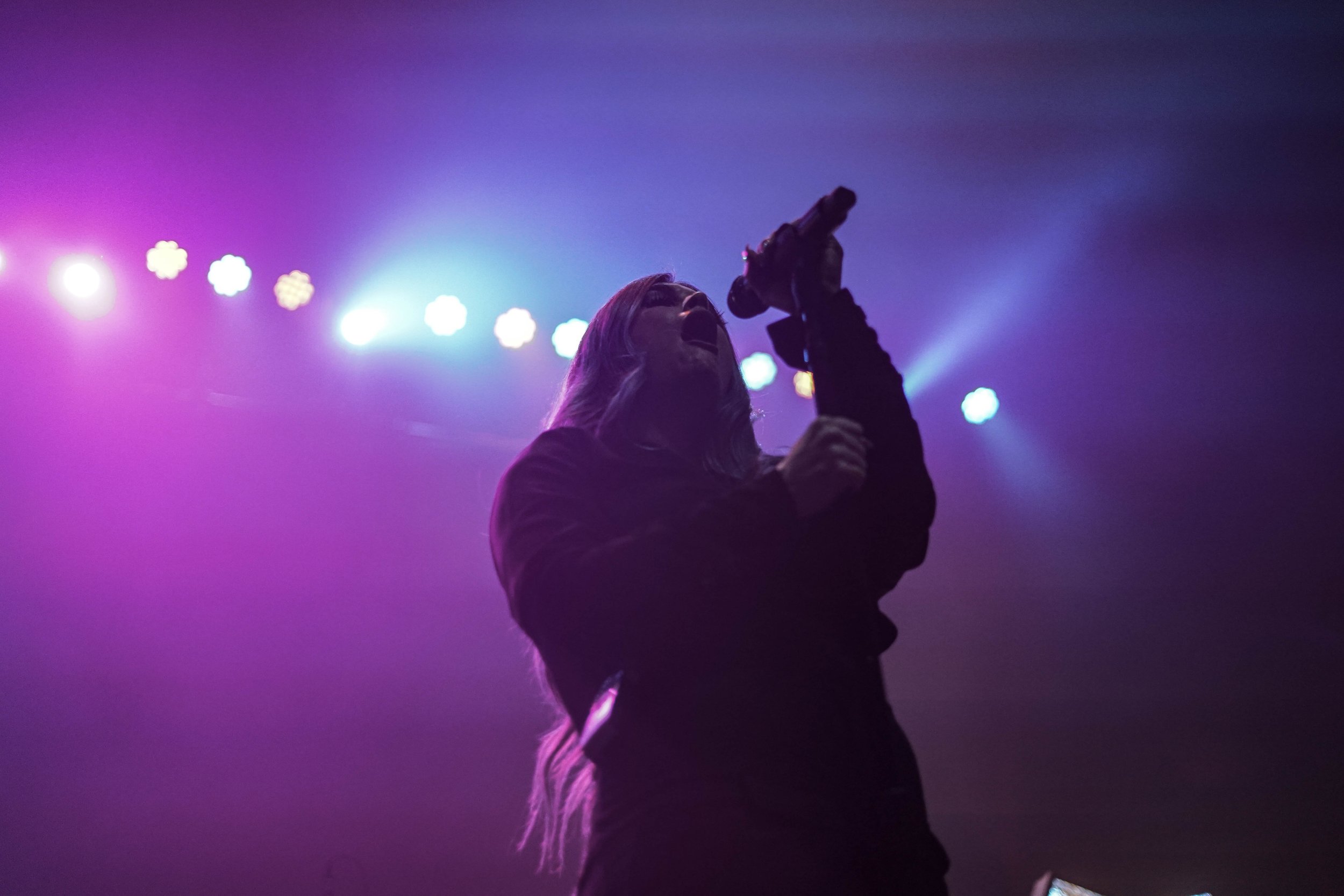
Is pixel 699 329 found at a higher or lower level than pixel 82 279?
lower

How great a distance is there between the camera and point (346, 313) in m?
4.33

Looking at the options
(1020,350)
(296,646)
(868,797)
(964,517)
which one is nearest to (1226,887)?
(964,517)

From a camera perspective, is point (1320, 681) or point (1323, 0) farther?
point (1320, 681)

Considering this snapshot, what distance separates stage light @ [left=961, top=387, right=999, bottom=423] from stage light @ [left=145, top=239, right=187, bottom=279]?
399cm

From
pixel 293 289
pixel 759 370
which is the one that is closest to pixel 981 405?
pixel 759 370

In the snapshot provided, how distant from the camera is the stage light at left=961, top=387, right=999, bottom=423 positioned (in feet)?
14.3

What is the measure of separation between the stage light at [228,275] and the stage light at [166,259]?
5.1 inches

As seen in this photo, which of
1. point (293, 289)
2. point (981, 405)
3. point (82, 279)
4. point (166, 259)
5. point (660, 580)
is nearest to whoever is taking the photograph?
point (660, 580)

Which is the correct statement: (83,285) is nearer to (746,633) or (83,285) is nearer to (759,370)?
(759,370)

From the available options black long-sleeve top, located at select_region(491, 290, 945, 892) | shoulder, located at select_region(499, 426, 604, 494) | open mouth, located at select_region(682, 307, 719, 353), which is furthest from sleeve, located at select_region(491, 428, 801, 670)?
open mouth, located at select_region(682, 307, 719, 353)

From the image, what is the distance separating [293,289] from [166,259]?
594 millimetres

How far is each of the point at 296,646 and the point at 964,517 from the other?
3272 mm

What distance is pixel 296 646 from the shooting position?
388cm

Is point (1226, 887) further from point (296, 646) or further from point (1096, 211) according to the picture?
point (296, 646)
